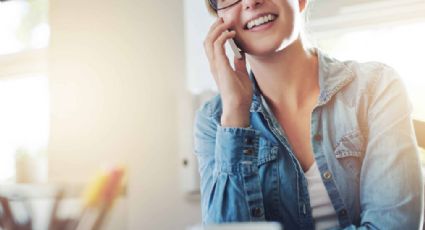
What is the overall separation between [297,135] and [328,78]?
4.1 inches

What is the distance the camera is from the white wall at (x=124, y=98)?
83cm

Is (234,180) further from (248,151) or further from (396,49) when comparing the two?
(396,49)

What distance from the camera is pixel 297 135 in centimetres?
73

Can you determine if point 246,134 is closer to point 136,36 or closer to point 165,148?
point 165,148

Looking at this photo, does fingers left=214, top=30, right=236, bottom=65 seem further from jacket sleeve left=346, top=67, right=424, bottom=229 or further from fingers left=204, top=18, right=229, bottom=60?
jacket sleeve left=346, top=67, right=424, bottom=229

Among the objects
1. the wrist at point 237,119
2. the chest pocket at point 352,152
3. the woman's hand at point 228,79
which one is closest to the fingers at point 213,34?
the woman's hand at point 228,79

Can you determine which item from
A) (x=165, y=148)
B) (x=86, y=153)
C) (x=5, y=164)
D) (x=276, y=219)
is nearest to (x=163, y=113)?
(x=165, y=148)

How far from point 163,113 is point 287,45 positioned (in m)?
0.24

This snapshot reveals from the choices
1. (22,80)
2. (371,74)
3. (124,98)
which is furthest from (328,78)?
(22,80)

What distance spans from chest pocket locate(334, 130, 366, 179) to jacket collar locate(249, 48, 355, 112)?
0.24 feet

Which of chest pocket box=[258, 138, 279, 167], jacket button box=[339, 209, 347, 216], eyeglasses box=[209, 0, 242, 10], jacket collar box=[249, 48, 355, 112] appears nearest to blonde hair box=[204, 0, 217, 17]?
eyeglasses box=[209, 0, 242, 10]

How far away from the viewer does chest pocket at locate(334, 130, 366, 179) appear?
0.69 m

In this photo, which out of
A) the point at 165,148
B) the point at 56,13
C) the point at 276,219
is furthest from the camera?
the point at 56,13

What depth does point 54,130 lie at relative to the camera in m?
0.93
